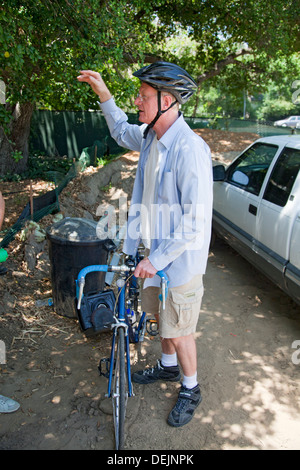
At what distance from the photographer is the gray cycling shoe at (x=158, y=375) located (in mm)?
3557

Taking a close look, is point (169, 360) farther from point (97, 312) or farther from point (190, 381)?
point (97, 312)

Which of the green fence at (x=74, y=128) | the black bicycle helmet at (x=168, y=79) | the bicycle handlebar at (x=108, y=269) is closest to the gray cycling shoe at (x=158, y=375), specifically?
the bicycle handlebar at (x=108, y=269)

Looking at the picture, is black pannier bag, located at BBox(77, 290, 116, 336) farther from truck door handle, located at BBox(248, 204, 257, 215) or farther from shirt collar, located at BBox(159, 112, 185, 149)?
truck door handle, located at BBox(248, 204, 257, 215)

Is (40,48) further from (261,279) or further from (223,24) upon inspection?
(223,24)

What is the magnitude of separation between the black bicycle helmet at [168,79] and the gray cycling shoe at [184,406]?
2.20m

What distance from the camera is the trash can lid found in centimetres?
433

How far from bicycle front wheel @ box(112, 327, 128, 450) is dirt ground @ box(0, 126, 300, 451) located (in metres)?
0.18

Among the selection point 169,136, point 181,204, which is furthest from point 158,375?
point 169,136

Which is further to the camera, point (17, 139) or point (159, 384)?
point (17, 139)

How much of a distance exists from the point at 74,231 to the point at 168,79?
2174 mm

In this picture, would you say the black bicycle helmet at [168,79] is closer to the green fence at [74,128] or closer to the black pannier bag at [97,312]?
the black pannier bag at [97,312]

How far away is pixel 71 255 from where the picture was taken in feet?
14.3

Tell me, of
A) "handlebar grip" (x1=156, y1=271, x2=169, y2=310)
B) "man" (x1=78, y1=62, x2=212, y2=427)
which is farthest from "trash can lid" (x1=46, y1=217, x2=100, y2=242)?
"handlebar grip" (x1=156, y1=271, x2=169, y2=310)
